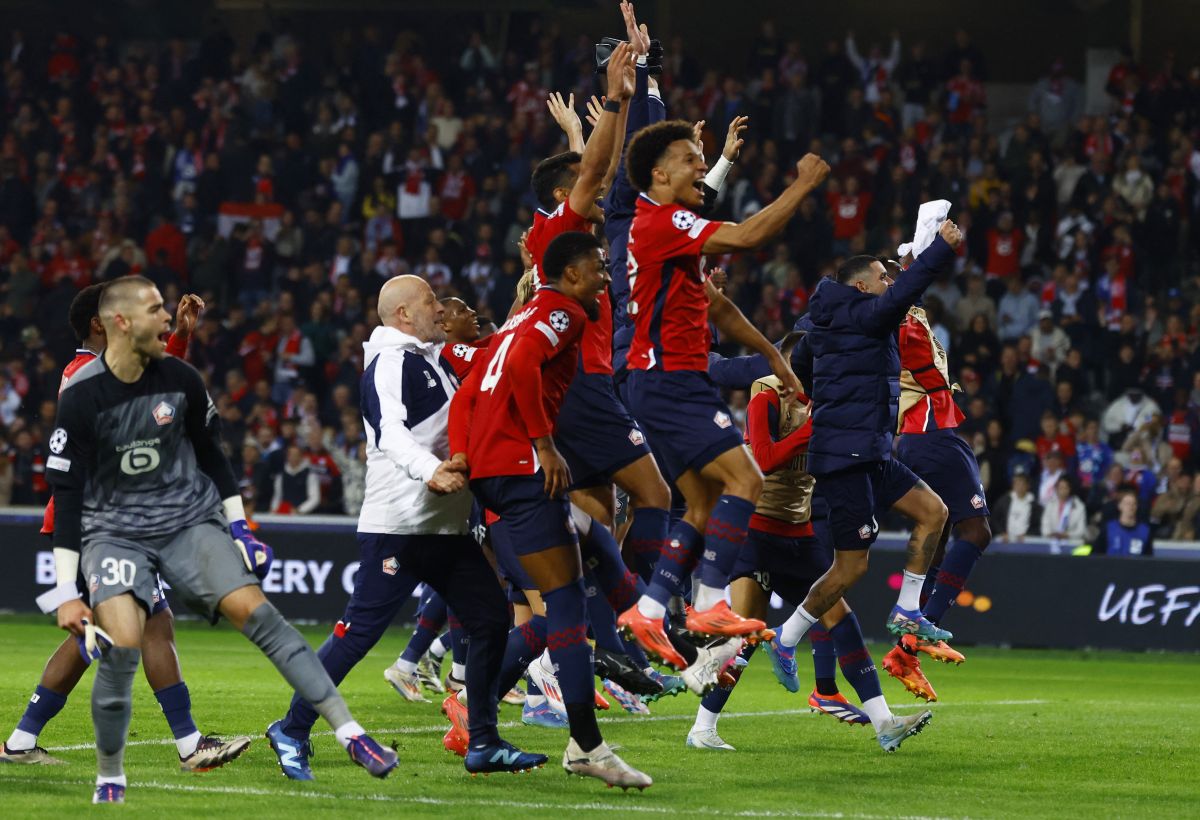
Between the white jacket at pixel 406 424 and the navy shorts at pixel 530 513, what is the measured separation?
0.58m

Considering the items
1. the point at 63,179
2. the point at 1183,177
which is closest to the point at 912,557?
the point at 1183,177

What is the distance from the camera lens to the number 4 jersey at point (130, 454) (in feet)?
24.2

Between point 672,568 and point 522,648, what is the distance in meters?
1.20

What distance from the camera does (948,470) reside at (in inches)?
458

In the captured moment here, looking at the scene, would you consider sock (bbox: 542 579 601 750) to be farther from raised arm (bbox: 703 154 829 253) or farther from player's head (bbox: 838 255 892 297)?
player's head (bbox: 838 255 892 297)

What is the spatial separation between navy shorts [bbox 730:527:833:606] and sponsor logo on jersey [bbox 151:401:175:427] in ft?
12.7

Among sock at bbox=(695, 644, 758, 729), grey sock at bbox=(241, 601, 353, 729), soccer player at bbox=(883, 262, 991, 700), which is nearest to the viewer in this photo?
grey sock at bbox=(241, 601, 353, 729)

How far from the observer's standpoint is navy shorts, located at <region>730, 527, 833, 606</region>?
34.1ft

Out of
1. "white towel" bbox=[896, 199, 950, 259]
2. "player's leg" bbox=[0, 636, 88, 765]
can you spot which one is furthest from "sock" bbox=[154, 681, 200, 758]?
"white towel" bbox=[896, 199, 950, 259]

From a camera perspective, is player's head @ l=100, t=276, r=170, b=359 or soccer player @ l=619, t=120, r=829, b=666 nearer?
player's head @ l=100, t=276, r=170, b=359

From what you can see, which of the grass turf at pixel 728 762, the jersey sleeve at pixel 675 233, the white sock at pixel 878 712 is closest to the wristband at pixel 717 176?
the jersey sleeve at pixel 675 233

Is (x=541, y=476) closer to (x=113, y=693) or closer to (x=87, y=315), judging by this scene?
(x=113, y=693)

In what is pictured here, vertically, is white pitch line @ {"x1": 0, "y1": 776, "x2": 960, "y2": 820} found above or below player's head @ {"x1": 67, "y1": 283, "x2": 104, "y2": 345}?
below

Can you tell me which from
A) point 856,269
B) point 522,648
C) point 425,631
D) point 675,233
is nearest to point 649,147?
point 675,233
